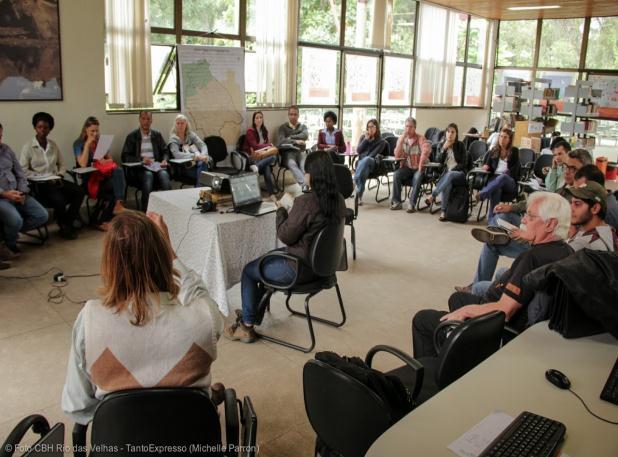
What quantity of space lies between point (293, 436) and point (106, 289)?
1278 millimetres

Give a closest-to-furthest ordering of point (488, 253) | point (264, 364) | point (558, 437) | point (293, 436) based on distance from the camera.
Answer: point (558, 437) < point (293, 436) < point (264, 364) < point (488, 253)

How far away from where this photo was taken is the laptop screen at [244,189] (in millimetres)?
3615

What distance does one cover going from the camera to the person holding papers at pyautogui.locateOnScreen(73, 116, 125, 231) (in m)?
5.70

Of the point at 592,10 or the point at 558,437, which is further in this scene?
the point at 592,10

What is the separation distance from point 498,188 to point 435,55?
5.35 metres

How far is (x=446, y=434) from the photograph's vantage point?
151cm

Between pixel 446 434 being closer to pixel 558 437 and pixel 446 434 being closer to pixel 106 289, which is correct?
pixel 558 437

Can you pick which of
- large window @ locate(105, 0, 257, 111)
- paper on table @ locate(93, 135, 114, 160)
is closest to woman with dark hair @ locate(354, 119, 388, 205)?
large window @ locate(105, 0, 257, 111)

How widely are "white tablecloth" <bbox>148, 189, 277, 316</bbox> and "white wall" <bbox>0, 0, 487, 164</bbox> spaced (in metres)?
2.87


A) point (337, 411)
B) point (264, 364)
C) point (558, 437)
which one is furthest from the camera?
point (264, 364)

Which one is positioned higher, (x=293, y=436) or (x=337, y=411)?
(x=337, y=411)

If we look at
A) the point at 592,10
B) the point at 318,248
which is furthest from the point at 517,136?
the point at 318,248

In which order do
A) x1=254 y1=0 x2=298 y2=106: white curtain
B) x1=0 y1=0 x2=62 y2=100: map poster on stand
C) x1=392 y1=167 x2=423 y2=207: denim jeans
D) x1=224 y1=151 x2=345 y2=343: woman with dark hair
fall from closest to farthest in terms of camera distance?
x1=224 y1=151 x2=345 y2=343: woman with dark hair → x1=0 y1=0 x2=62 y2=100: map poster on stand → x1=392 y1=167 x2=423 y2=207: denim jeans → x1=254 y1=0 x2=298 y2=106: white curtain

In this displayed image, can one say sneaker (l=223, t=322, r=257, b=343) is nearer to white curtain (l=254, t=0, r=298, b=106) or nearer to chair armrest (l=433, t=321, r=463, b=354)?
chair armrest (l=433, t=321, r=463, b=354)
